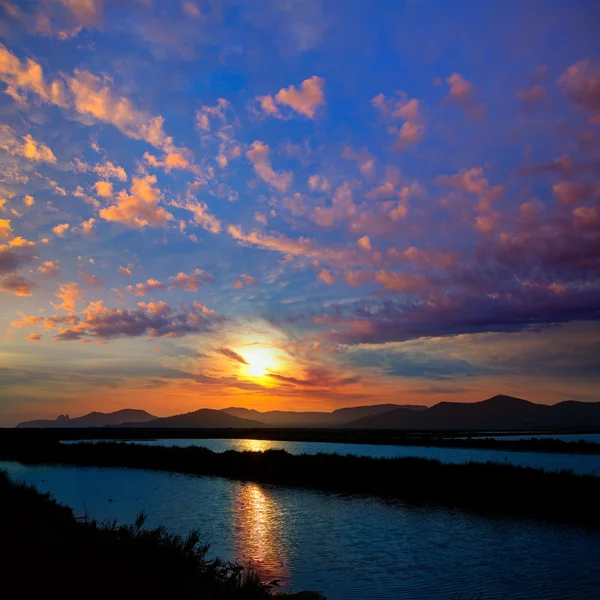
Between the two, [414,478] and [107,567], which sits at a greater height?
[107,567]

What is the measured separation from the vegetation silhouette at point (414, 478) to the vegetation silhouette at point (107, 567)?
1967 centimetres

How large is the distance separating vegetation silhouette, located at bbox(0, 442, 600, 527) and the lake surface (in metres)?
3.40

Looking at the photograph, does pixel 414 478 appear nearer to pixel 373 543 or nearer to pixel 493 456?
pixel 373 543

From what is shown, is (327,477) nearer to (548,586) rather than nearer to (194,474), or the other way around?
(194,474)

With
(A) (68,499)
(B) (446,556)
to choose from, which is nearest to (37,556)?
(B) (446,556)

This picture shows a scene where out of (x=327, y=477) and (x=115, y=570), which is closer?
(x=115, y=570)

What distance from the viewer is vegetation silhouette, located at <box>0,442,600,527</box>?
90.6 ft

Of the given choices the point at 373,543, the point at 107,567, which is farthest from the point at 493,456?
the point at 107,567

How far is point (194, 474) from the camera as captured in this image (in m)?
48.6

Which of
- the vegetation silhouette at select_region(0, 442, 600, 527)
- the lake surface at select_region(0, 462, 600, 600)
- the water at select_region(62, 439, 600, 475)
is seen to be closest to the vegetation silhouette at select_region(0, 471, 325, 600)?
the lake surface at select_region(0, 462, 600, 600)

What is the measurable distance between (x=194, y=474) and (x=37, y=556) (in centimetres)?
3929

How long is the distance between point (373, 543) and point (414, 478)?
17.4 m

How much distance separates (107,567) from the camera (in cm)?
1095

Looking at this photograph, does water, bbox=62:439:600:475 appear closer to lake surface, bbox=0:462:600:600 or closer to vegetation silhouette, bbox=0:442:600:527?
vegetation silhouette, bbox=0:442:600:527
